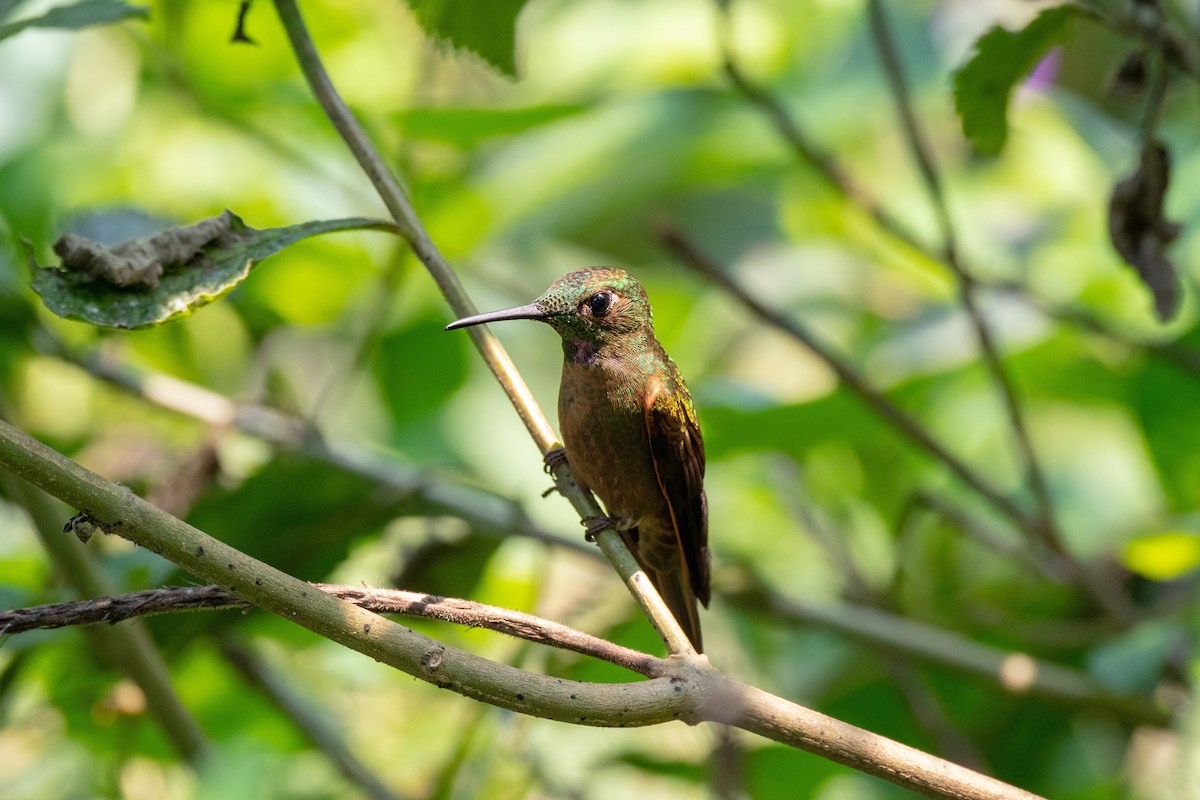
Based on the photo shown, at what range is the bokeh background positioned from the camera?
3.20 metres

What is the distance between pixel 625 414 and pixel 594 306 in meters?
0.28

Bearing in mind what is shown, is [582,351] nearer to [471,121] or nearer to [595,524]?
[471,121]

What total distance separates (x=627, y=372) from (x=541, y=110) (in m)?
0.71

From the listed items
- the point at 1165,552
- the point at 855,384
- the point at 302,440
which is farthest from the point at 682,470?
the point at 1165,552

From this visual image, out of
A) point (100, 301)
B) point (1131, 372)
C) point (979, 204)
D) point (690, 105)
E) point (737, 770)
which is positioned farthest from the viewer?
point (979, 204)

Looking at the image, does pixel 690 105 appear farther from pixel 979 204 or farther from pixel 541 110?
pixel 541 110

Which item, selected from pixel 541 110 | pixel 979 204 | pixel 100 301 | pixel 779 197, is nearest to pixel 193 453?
pixel 541 110

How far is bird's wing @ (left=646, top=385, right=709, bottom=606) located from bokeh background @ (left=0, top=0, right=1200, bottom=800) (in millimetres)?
344

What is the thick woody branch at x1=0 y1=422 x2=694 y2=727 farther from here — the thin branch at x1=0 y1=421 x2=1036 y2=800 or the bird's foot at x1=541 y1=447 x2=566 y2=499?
the bird's foot at x1=541 y1=447 x2=566 y2=499

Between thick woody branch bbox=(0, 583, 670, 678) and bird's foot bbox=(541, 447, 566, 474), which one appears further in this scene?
bird's foot bbox=(541, 447, 566, 474)

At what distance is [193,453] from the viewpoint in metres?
3.13

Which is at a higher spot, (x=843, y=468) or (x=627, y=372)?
(x=843, y=468)

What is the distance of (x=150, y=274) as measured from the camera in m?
1.77

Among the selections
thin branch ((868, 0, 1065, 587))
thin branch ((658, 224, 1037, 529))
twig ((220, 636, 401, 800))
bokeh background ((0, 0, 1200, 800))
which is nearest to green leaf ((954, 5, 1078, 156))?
bokeh background ((0, 0, 1200, 800))
